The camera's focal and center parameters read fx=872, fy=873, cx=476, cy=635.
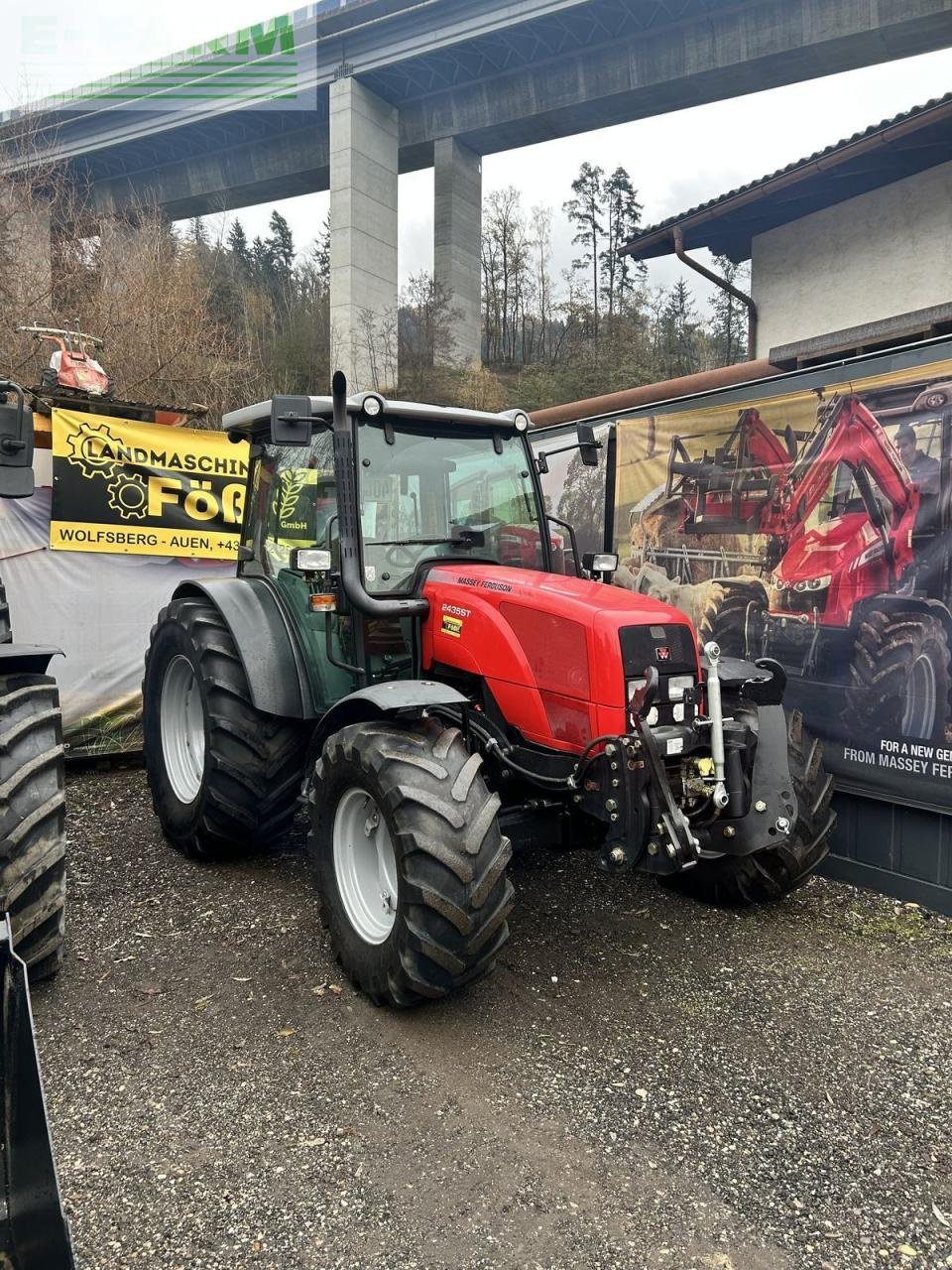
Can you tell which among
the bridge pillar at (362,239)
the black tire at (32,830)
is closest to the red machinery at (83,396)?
the black tire at (32,830)

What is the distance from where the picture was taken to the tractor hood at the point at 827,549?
431 centimetres

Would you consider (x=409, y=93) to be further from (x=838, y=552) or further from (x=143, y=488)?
(x=838, y=552)

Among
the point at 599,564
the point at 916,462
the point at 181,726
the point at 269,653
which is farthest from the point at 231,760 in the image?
the point at 916,462

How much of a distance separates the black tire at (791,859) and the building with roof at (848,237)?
13.7 feet

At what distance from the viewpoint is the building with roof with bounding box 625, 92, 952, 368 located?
23.1 ft

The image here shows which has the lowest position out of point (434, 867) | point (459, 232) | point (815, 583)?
point (434, 867)

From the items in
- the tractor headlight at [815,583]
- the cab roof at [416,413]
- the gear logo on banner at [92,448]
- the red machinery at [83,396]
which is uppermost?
the red machinery at [83,396]

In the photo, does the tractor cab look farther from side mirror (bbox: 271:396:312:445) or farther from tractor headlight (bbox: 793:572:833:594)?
tractor headlight (bbox: 793:572:833:594)

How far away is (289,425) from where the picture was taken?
3363 mm

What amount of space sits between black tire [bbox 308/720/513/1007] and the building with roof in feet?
18.2

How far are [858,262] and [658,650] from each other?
6.67m

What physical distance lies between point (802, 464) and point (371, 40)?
21489 mm

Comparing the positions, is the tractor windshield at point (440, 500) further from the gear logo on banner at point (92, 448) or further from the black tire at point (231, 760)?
the gear logo on banner at point (92, 448)

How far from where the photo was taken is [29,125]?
11289 millimetres
